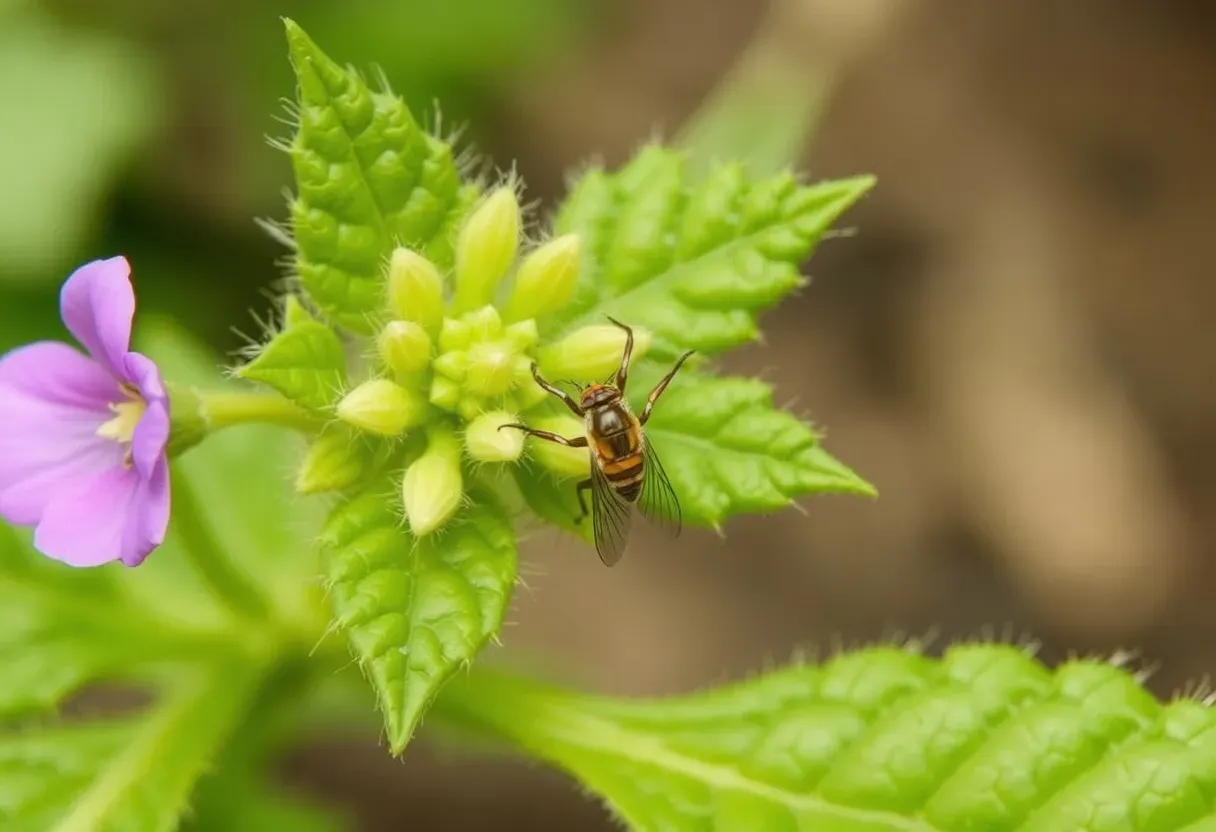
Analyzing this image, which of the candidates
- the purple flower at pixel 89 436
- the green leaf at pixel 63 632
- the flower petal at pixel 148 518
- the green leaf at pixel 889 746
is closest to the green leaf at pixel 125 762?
the green leaf at pixel 63 632

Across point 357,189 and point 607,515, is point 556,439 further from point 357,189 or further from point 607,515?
point 357,189

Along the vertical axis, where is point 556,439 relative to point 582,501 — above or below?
above

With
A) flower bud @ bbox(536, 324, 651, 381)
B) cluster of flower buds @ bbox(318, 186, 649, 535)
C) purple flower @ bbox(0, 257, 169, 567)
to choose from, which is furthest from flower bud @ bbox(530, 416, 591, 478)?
purple flower @ bbox(0, 257, 169, 567)

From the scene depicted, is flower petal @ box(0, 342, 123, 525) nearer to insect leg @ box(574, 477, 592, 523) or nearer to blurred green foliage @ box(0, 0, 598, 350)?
insect leg @ box(574, 477, 592, 523)

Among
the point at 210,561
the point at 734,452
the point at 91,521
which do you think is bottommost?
Answer: the point at 210,561

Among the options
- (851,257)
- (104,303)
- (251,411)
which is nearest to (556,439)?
(251,411)

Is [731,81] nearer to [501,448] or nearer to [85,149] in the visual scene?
[85,149]
